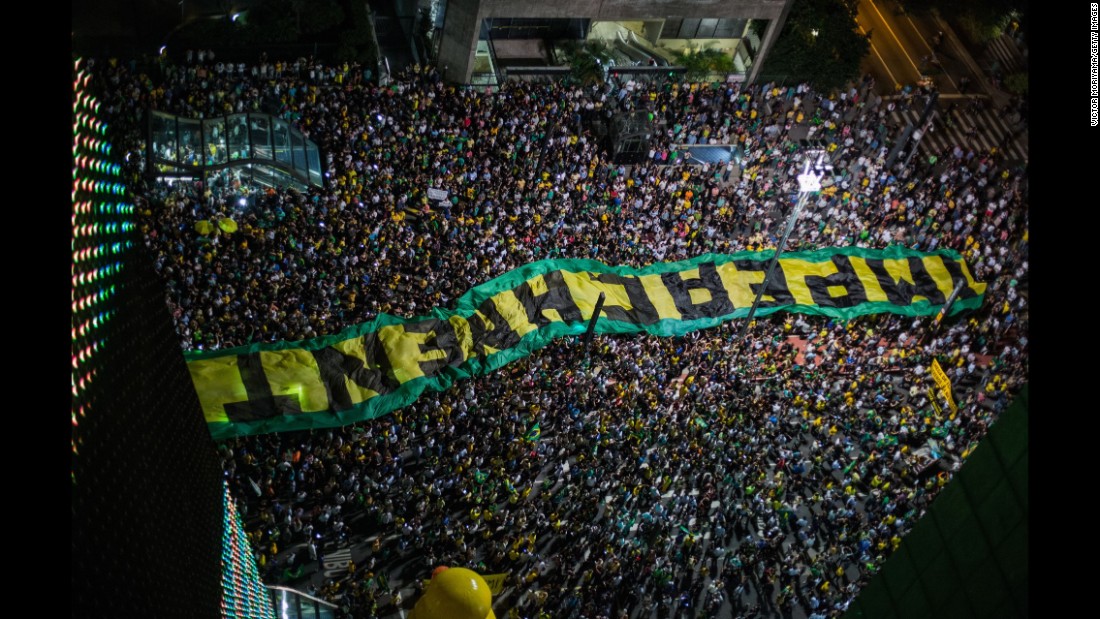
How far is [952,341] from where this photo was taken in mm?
32281

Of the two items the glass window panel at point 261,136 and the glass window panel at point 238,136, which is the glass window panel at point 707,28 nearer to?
the glass window panel at point 261,136

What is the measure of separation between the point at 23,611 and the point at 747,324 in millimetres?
28404

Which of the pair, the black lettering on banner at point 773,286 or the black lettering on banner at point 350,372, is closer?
the black lettering on banner at point 350,372

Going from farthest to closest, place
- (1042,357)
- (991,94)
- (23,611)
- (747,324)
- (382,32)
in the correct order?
1. (991,94)
2. (382,32)
3. (747,324)
4. (1042,357)
5. (23,611)

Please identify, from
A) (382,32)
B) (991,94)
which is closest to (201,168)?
(382,32)

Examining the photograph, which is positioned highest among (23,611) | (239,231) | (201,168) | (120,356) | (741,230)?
(201,168)

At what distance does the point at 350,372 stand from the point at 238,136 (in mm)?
10685

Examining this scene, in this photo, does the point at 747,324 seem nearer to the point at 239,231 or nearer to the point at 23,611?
the point at 239,231

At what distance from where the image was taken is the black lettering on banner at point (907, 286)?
110ft

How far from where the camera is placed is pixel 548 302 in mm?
30391

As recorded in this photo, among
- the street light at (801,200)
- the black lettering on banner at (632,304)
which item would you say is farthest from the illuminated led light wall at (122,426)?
the black lettering on banner at (632,304)

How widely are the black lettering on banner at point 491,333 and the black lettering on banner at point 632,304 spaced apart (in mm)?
3520

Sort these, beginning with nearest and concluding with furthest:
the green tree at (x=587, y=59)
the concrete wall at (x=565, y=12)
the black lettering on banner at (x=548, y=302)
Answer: the black lettering on banner at (x=548, y=302), the concrete wall at (x=565, y=12), the green tree at (x=587, y=59)

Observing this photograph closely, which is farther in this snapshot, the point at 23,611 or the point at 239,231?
the point at 239,231
